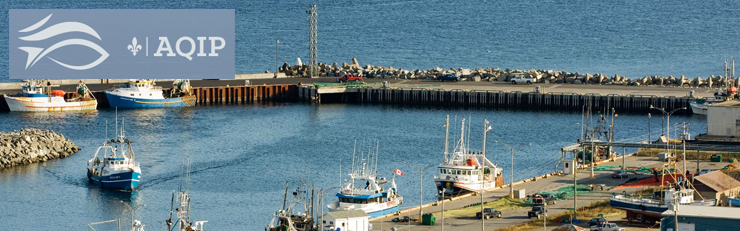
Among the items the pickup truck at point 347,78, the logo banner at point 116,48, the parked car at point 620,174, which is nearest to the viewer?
the parked car at point 620,174

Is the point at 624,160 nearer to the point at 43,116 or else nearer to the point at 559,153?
the point at 559,153

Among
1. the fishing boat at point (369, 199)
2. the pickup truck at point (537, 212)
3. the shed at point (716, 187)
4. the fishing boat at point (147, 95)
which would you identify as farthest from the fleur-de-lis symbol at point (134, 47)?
the shed at point (716, 187)

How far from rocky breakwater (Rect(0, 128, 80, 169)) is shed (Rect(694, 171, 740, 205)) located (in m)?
47.7

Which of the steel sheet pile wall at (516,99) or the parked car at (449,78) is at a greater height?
the parked car at (449,78)

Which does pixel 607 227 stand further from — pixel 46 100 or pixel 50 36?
pixel 50 36

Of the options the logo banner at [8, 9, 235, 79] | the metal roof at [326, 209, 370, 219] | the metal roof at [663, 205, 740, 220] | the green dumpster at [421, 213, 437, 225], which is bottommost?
the green dumpster at [421, 213, 437, 225]

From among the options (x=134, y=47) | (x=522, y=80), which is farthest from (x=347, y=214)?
(x=134, y=47)

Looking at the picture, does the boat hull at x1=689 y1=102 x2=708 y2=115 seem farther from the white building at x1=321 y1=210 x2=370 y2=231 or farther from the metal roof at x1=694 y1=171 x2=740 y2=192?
the white building at x1=321 y1=210 x2=370 y2=231

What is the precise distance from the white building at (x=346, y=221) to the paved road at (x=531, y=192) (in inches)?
105

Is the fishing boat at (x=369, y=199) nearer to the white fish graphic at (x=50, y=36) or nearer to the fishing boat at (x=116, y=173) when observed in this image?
the fishing boat at (x=116, y=173)

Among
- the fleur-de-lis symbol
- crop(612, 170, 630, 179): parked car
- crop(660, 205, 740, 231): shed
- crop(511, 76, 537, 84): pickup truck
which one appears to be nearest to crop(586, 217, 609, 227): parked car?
crop(660, 205, 740, 231): shed

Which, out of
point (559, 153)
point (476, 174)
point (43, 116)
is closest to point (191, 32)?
point (43, 116)

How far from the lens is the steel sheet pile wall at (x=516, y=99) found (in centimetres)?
13325

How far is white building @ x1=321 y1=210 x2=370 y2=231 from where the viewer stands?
71875 millimetres
